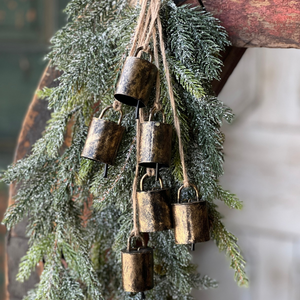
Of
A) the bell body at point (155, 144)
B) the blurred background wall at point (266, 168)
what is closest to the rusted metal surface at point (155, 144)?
the bell body at point (155, 144)

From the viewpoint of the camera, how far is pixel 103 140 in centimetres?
52

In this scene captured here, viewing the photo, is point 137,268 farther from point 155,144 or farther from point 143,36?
point 143,36

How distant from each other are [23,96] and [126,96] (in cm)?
95

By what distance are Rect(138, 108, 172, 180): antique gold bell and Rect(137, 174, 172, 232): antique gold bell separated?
0.04 meters

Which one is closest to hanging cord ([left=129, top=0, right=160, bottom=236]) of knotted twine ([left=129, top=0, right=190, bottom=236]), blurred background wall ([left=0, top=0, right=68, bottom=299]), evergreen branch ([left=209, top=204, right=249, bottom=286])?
knotted twine ([left=129, top=0, right=190, bottom=236])

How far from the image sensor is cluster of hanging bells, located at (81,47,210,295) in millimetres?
491

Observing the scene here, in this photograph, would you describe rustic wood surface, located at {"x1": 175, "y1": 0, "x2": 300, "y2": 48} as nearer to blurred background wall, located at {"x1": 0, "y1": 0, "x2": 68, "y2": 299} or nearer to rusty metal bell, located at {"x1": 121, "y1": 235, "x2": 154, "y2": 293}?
rusty metal bell, located at {"x1": 121, "y1": 235, "x2": 154, "y2": 293}

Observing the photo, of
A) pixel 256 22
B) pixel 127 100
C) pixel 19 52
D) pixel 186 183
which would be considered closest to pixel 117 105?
pixel 127 100

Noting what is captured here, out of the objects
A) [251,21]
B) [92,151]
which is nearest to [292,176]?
[251,21]

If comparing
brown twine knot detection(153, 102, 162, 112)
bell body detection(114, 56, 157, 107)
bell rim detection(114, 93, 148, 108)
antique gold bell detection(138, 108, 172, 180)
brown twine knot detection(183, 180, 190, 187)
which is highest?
bell body detection(114, 56, 157, 107)

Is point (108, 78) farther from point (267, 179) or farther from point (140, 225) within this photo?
point (267, 179)

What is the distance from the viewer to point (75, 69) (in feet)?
1.86

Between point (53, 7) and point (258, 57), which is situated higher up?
point (53, 7)

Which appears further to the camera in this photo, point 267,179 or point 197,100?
point 267,179
